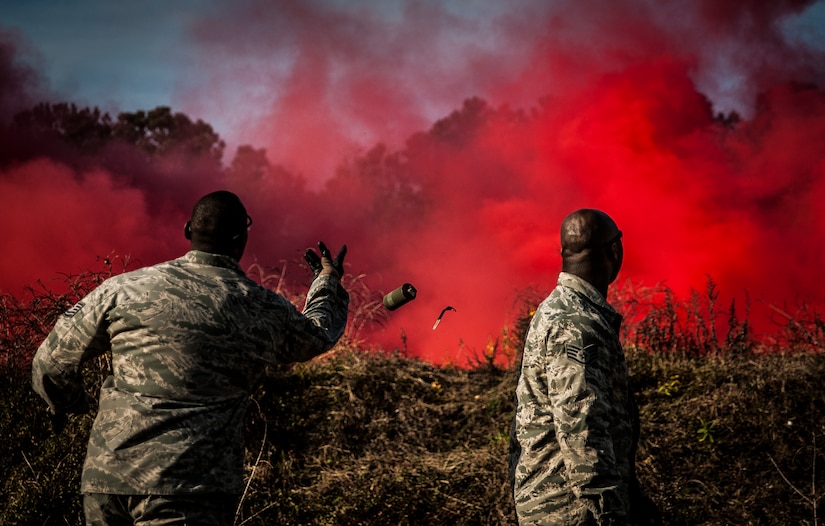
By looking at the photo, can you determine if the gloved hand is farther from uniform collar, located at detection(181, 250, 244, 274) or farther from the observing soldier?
the observing soldier

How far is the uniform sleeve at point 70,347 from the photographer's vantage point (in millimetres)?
3453

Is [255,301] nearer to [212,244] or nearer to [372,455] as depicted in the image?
[212,244]

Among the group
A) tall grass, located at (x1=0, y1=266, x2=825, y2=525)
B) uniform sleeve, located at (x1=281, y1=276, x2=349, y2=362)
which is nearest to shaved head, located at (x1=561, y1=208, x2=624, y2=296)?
uniform sleeve, located at (x1=281, y1=276, x2=349, y2=362)

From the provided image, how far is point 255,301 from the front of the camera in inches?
143

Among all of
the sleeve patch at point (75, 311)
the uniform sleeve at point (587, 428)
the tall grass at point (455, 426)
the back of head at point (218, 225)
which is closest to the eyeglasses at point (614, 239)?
the uniform sleeve at point (587, 428)

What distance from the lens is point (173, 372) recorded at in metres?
3.35

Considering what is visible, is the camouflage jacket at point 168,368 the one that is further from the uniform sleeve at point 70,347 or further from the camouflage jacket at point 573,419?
the camouflage jacket at point 573,419

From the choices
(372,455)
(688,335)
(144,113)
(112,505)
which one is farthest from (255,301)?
(144,113)

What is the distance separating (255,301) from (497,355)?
20.4ft

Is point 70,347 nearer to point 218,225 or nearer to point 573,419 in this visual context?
point 218,225

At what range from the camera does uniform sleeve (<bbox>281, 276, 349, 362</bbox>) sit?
3795 millimetres

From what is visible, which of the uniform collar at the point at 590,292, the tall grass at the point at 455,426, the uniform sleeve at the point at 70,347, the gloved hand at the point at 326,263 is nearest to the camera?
the uniform sleeve at the point at 70,347

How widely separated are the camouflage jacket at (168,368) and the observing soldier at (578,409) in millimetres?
1203

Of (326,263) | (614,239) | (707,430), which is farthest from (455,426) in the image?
(614,239)
